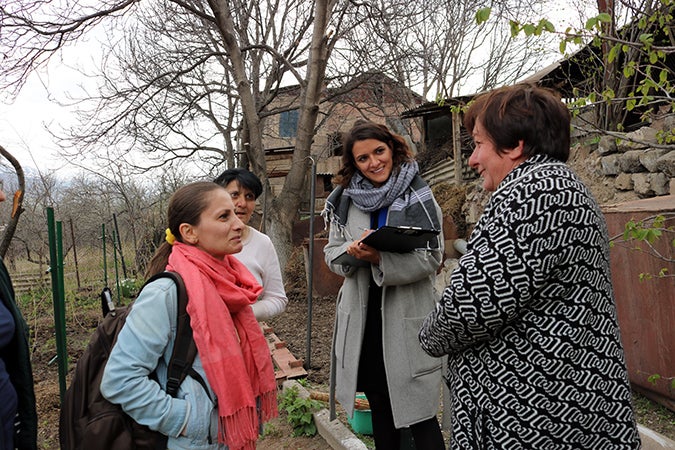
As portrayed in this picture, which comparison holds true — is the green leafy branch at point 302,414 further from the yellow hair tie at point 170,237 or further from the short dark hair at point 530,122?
the short dark hair at point 530,122

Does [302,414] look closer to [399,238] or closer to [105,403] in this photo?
[399,238]

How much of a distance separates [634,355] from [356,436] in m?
1.97

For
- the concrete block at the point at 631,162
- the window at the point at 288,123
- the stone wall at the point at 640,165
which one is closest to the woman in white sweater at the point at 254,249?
the stone wall at the point at 640,165

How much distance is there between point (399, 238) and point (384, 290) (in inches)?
12.7

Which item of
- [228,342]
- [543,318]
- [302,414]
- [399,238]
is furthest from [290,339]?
[543,318]

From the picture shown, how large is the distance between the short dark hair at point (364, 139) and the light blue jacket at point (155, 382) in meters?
1.17

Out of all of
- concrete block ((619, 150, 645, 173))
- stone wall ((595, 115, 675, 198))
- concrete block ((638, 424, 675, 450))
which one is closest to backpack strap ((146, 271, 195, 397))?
concrete block ((638, 424, 675, 450))

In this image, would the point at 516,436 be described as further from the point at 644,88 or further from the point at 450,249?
the point at 450,249

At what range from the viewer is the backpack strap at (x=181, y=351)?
4.98ft

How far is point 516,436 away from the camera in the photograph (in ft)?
4.03

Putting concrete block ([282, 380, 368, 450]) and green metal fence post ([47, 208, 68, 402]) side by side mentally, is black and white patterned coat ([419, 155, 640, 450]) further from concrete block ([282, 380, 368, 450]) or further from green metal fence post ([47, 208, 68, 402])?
green metal fence post ([47, 208, 68, 402])

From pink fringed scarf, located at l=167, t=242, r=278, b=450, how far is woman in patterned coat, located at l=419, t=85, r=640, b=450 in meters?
0.79

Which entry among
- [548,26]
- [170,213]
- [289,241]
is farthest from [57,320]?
[289,241]

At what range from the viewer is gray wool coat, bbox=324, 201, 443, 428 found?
2084mm
